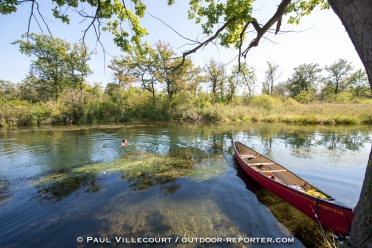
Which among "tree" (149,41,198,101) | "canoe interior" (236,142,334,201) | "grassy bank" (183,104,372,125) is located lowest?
"canoe interior" (236,142,334,201)

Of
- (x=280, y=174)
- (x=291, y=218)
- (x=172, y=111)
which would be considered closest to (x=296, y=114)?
(x=172, y=111)

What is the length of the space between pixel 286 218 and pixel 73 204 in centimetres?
567

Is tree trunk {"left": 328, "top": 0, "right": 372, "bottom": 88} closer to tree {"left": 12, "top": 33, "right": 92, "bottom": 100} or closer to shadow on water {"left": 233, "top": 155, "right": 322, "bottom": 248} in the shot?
shadow on water {"left": 233, "top": 155, "right": 322, "bottom": 248}

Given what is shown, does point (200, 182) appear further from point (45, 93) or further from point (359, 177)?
point (45, 93)

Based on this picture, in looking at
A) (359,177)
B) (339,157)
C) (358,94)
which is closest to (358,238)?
(359,177)

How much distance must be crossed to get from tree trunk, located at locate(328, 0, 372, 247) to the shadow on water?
1.86 m

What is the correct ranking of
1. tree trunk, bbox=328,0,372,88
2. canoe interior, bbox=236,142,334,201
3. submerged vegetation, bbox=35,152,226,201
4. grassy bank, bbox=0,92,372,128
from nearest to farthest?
tree trunk, bbox=328,0,372,88 < canoe interior, bbox=236,142,334,201 < submerged vegetation, bbox=35,152,226,201 < grassy bank, bbox=0,92,372,128

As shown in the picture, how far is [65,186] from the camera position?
603 cm

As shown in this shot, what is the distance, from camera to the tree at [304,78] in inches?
1965

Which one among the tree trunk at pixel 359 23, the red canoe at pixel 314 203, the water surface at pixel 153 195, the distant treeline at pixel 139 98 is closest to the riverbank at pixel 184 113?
the distant treeline at pixel 139 98

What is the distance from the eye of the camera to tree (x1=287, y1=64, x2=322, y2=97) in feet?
164

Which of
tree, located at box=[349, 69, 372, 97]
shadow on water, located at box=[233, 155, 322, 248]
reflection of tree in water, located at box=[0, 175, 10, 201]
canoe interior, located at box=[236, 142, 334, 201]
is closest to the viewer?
shadow on water, located at box=[233, 155, 322, 248]

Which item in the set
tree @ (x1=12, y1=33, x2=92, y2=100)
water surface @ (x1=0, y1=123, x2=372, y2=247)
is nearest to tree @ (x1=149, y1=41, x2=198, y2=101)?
tree @ (x1=12, y1=33, x2=92, y2=100)

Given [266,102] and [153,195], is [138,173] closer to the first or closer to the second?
[153,195]
